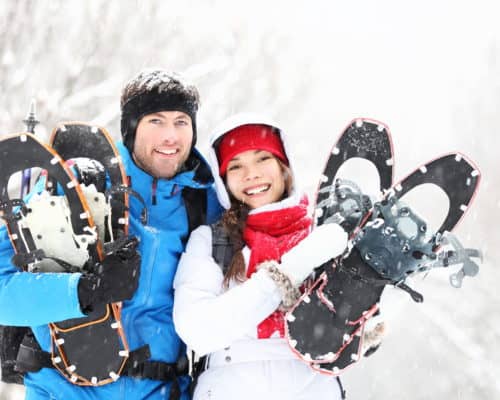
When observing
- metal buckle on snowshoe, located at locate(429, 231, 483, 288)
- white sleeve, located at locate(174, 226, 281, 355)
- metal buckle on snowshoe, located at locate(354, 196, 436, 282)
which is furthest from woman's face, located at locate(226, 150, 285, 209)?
metal buckle on snowshoe, located at locate(429, 231, 483, 288)

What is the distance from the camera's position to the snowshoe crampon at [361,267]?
195cm

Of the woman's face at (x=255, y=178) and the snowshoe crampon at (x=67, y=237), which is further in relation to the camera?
the woman's face at (x=255, y=178)

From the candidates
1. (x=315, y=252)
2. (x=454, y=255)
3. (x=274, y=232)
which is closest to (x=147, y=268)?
(x=274, y=232)

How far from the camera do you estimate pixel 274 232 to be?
2.30m

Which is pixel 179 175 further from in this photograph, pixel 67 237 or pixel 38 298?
pixel 38 298

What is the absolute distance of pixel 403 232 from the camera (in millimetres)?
1941

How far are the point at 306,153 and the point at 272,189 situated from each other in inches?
363

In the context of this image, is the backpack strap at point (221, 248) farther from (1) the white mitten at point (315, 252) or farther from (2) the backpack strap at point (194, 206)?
(1) the white mitten at point (315, 252)

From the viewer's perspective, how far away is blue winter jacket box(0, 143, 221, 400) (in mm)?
1908

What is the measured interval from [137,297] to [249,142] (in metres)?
0.82

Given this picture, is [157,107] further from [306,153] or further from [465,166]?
[306,153]

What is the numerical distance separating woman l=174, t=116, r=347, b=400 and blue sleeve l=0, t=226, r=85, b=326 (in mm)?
399

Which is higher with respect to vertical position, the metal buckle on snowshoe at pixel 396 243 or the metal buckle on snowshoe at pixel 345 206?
the metal buckle on snowshoe at pixel 345 206

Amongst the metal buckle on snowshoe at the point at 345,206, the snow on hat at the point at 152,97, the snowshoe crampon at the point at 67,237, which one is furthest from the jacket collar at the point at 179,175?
the metal buckle on snowshoe at the point at 345,206
